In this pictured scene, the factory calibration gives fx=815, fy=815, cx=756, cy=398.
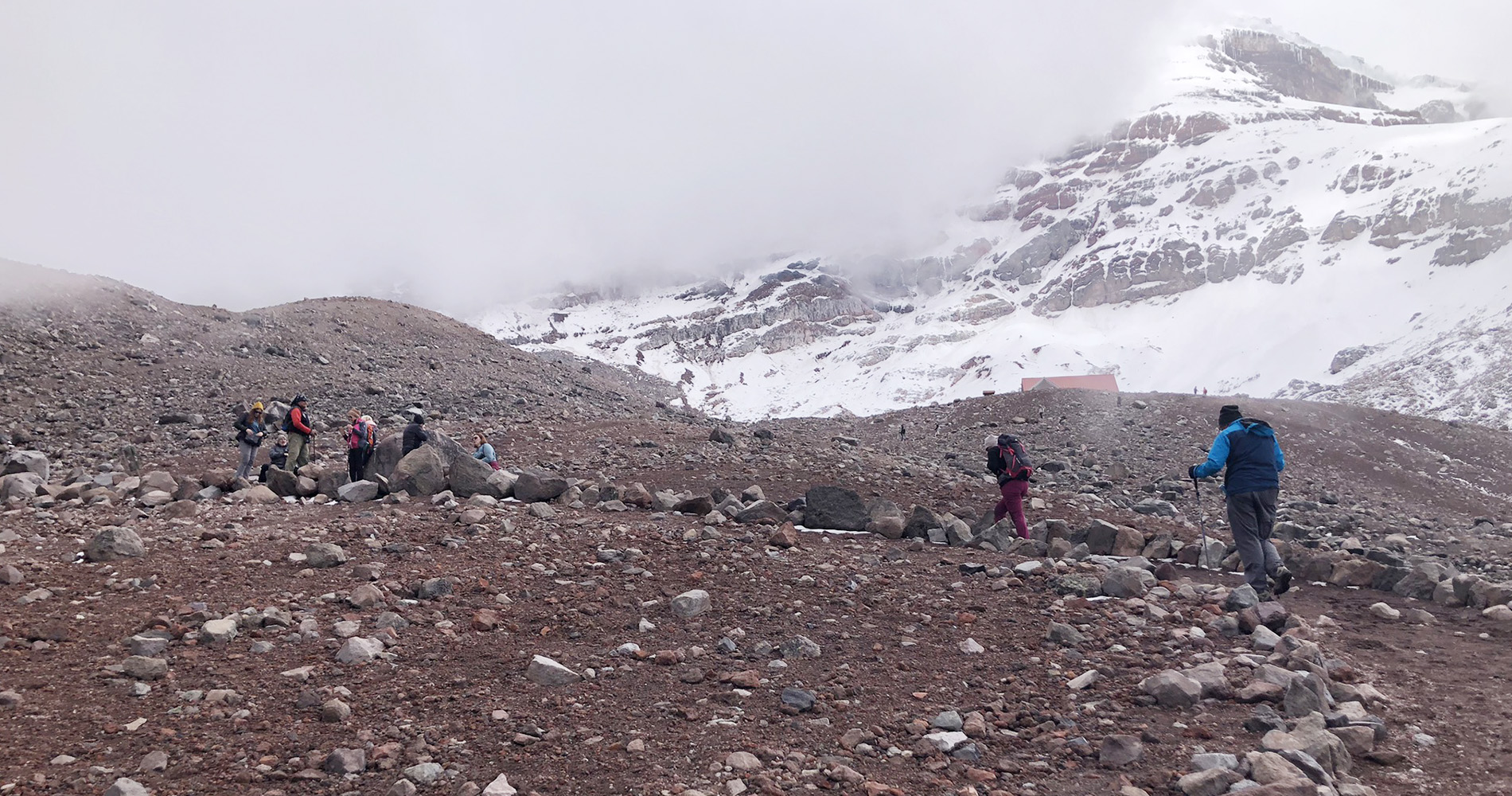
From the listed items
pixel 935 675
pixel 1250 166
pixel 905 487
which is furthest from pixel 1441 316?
pixel 935 675

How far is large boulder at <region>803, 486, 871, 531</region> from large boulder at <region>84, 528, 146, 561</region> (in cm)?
668

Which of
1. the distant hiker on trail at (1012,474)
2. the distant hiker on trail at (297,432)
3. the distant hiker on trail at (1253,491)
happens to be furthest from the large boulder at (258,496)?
the distant hiker on trail at (1253,491)

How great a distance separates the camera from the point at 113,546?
6883 millimetres

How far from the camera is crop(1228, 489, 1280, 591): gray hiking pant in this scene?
8242 mm

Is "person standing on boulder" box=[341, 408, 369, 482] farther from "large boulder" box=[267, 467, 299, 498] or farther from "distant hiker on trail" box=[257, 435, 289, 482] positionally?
"distant hiker on trail" box=[257, 435, 289, 482]

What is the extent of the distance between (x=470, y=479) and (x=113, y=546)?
3855 millimetres

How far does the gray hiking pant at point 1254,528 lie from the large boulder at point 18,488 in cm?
1287

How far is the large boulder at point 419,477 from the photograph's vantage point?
10148mm

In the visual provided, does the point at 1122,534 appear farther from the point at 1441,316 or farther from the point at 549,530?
the point at 1441,316

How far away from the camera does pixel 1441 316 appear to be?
89.8 meters

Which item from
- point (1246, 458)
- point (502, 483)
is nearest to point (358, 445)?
point (502, 483)

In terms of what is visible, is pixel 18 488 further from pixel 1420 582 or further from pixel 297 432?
pixel 1420 582

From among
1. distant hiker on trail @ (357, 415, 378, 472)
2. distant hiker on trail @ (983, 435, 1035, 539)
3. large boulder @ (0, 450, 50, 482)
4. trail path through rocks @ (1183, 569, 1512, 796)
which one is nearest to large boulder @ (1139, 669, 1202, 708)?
trail path through rocks @ (1183, 569, 1512, 796)

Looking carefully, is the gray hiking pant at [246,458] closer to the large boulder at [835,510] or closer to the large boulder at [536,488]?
the large boulder at [536,488]
